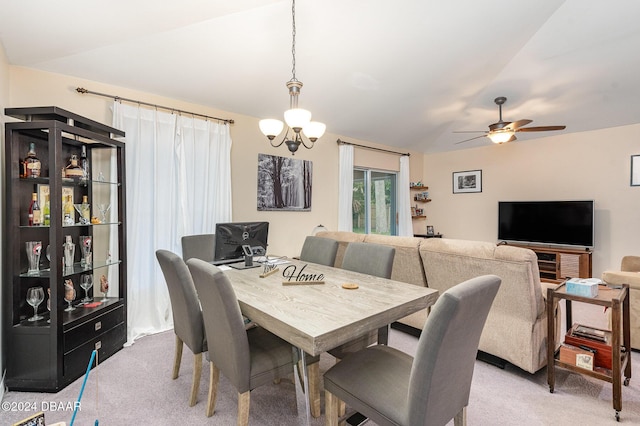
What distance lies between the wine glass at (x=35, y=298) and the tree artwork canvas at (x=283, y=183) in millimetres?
2285

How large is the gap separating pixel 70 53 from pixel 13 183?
1138 millimetres

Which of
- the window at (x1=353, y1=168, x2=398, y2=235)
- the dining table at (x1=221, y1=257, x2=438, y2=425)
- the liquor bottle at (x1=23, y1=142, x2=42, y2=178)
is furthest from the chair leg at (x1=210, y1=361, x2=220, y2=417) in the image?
the window at (x1=353, y1=168, x2=398, y2=235)

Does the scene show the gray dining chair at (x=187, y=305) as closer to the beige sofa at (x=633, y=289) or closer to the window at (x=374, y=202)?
the beige sofa at (x=633, y=289)

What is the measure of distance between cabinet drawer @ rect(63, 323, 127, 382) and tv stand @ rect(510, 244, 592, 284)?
5.49 m

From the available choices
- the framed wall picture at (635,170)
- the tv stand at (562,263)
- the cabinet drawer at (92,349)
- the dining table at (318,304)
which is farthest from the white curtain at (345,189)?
the framed wall picture at (635,170)

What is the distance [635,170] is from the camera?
4434 mm

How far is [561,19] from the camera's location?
313 cm

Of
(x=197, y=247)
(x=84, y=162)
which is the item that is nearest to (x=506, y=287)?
(x=197, y=247)

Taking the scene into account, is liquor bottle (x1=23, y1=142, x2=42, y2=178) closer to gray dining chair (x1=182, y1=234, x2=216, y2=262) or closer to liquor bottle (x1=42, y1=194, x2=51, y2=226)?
liquor bottle (x1=42, y1=194, x2=51, y2=226)

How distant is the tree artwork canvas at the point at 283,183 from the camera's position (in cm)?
412

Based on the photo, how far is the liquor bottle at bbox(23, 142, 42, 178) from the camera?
7.38 feet

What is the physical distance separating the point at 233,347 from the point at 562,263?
5224 millimetres

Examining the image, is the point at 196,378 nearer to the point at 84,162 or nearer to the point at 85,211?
the point at 85,211

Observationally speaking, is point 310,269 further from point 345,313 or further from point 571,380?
point 571,380
